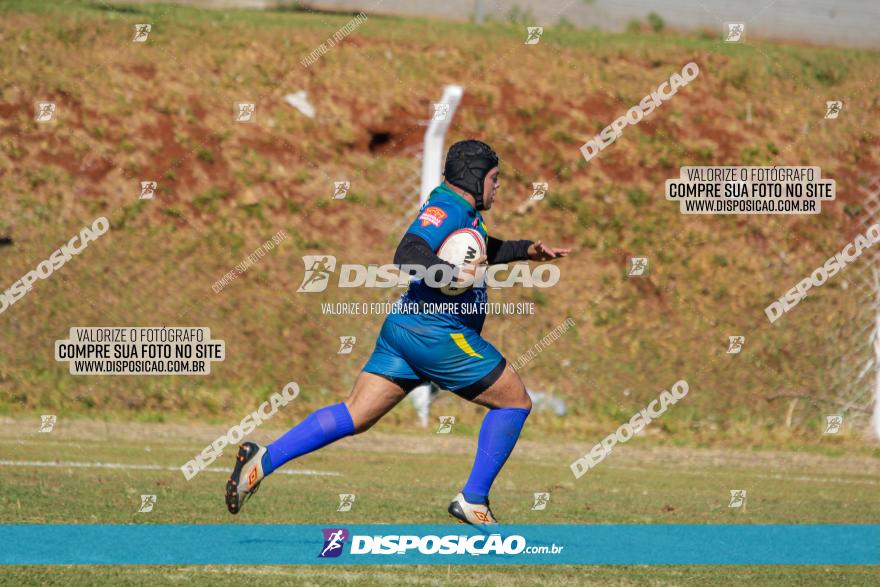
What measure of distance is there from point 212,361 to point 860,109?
37.6ft

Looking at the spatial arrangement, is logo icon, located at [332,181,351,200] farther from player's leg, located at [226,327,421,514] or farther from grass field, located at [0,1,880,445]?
player's leg, located at [226,327,421,514]

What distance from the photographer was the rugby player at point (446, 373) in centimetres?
687

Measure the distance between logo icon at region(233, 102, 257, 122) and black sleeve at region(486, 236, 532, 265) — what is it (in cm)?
1177

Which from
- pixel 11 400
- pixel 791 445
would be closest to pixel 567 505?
pixel 791 445

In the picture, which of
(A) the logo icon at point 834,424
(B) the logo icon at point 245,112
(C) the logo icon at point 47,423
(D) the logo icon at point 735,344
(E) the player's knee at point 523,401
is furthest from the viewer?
(B) the logo icon at point 245,112

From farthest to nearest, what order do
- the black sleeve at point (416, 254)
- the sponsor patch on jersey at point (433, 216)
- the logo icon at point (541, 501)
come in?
the logo icon at point (541, 501) → the sponsor patch on jersey at point (433, 216) → the black sleeve at point (416, 254)

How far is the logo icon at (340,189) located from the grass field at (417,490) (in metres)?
4.68

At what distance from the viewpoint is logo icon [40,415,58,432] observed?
13.0 metres

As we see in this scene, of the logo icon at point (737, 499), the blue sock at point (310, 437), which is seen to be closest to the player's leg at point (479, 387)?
the blue sock at point (310, 437)

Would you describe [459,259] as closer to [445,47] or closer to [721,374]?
[721,374]

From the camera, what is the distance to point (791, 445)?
564 inches

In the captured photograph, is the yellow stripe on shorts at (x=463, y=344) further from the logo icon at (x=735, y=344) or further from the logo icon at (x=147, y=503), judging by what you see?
the logo icon at (x=735, y=344)

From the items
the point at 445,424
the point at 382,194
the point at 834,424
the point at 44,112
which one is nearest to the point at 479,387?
the point at 445,424

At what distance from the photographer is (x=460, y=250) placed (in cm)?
677
